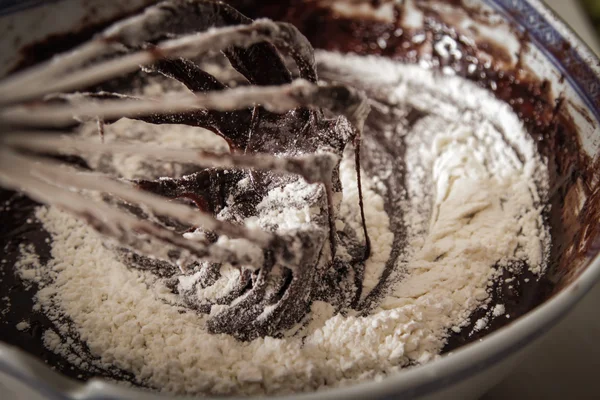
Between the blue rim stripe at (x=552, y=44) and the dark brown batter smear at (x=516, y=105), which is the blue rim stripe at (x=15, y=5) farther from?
the blue rim stripe at (x=552, y=44)

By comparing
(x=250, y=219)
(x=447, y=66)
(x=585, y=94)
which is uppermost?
(x=585, y=94)

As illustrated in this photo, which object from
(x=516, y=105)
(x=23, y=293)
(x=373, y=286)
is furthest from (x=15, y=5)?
(x=516, y=105)

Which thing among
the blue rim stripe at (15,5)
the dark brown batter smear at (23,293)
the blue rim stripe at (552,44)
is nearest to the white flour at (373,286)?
Result: the dark brown batter smear at (23,293)

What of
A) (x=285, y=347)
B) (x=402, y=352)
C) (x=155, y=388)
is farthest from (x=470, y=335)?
(x=155, y=388)

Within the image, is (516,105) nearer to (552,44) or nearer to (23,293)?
(552,44)

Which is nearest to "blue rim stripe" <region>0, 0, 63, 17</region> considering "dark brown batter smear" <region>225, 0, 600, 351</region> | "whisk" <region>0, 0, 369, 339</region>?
"whisk" <region>0, 0, 369, 339</region>

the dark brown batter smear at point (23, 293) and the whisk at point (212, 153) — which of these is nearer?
the whisk at point (212, 153)

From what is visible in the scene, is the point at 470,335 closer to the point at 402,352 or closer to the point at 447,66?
the point at 402,352
